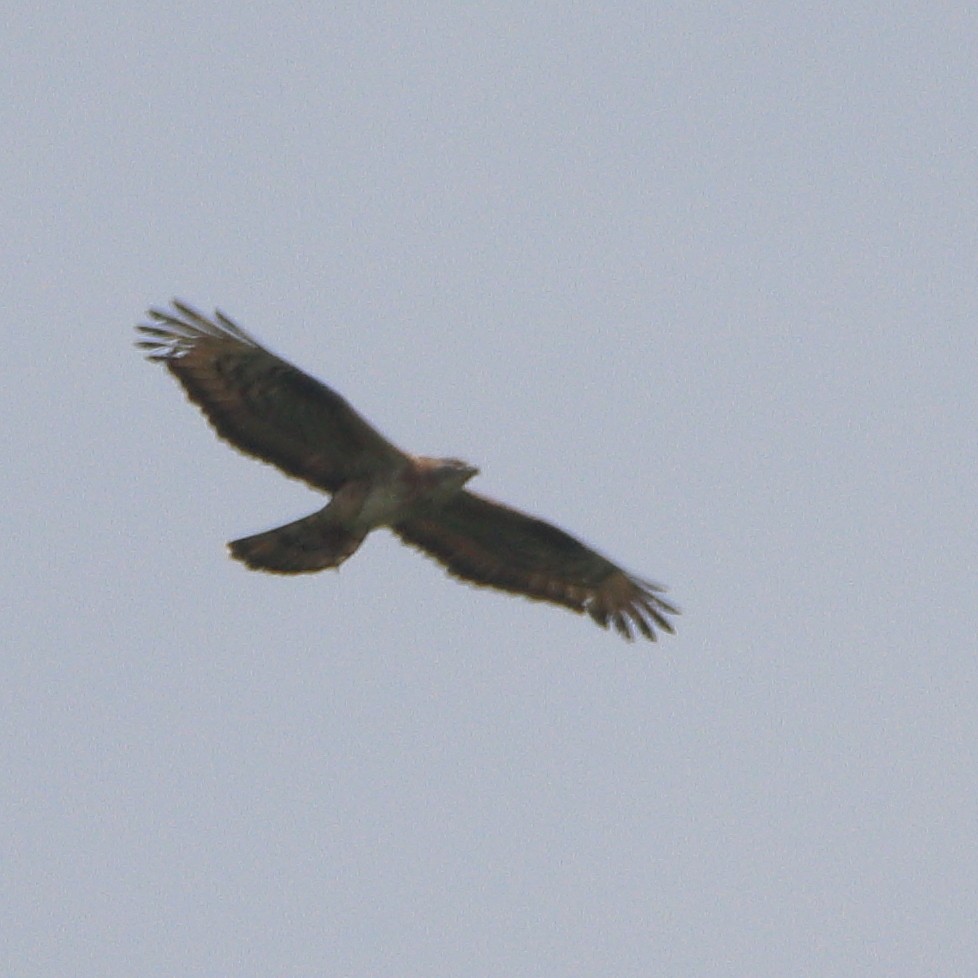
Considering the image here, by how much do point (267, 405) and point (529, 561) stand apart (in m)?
2.62

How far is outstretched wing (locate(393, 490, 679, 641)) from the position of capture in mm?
16875

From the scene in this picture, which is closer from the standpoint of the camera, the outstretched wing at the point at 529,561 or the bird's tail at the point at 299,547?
the bird's tail at the point at 299,547

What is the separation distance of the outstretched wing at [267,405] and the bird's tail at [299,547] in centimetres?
33

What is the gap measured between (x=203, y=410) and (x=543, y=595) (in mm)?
3241

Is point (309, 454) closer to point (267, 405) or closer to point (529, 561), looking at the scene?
point (267, 405)

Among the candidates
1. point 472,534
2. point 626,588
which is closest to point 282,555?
point 472,534

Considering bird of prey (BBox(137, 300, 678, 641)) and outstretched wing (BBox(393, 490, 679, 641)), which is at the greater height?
outstretched wing (BBox(393, 490, 679, 641))

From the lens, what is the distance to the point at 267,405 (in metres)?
15.9

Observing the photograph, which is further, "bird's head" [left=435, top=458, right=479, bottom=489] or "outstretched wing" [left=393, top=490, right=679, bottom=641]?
"outstretched wing" [left=393, top=490, right=679, bottom=641]

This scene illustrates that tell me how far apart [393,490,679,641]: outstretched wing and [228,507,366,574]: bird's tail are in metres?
0.82

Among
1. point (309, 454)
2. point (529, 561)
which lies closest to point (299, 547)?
point (309, 454)

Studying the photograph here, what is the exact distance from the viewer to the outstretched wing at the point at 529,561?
16.9m

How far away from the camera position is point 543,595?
1748 centimetres

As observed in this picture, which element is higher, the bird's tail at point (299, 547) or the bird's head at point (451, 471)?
the bird's head at point (451, 471)
